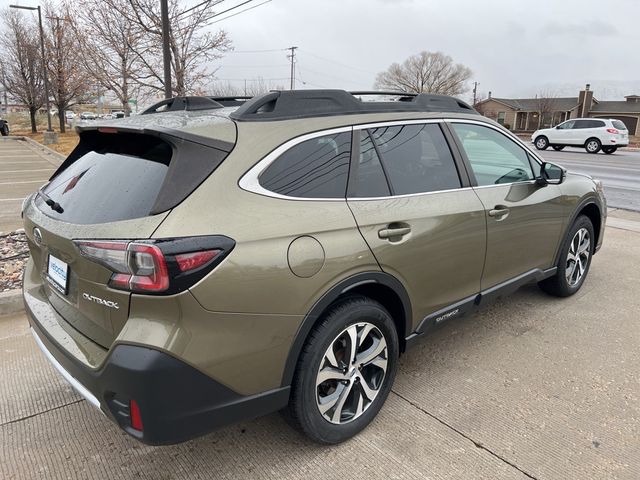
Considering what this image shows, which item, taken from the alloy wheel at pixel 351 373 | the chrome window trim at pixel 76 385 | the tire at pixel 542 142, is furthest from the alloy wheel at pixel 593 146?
the chrome window trim at pixel 76 385

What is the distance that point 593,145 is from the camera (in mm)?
24672

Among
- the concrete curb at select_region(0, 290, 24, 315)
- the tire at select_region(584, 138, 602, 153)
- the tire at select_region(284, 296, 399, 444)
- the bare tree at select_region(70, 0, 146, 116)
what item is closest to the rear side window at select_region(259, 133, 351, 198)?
the tire at select_region(284, 296, 399, 444)

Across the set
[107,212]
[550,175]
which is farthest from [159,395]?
[550,175]

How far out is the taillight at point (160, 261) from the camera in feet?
5.99

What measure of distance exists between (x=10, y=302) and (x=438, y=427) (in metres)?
3.60

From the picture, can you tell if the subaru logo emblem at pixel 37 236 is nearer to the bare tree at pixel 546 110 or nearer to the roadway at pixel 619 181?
the roadway at pixel 619 181

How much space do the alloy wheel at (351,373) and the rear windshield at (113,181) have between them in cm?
112

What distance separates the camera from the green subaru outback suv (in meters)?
1.88

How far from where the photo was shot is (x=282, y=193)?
2.20 m

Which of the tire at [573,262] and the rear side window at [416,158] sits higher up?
the rear side window at [416,158]

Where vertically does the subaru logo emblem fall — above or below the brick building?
below

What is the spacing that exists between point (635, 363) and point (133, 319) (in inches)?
130

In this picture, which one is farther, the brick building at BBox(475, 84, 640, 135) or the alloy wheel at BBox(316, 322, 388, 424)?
the brick building at BBox(475, 84, 640, 135)

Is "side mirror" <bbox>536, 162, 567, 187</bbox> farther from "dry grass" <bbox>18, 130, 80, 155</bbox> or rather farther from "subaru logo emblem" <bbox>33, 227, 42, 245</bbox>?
"dry grass" <bbox>18, 130, 80, 155</bbox>
